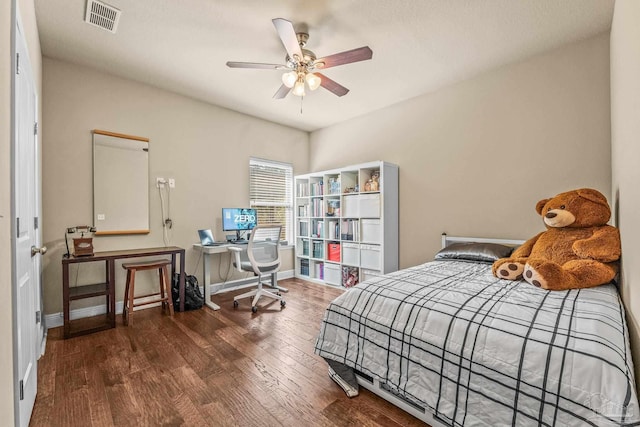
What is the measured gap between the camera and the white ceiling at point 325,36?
2.12 metres

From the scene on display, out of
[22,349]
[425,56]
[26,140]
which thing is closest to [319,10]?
[425,56]

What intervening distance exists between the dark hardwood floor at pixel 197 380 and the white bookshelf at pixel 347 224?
1.32 meters

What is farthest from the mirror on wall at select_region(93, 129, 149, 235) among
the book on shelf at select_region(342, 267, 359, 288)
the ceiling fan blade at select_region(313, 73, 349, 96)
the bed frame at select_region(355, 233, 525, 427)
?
the bed frame at select_region(355, 233, 525, 427)

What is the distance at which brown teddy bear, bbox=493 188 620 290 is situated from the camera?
1.76 m

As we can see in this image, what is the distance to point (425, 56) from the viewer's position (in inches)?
109

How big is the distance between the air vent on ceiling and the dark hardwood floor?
2.65 m

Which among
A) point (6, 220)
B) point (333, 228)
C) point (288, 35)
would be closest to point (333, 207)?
point (333, 228)

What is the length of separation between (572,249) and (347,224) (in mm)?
2508

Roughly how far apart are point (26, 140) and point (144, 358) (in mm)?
1672

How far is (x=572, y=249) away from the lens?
198 centimetres

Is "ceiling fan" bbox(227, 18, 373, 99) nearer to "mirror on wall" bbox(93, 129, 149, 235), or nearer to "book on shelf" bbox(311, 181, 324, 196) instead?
"mirror on wall" bbox(93, 129, 149, 235)

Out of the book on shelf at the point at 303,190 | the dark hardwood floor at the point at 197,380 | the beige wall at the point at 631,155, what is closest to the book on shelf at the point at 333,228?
the book on shelf at the point at 303,190

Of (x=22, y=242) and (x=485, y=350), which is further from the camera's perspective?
(x=22, y=242)

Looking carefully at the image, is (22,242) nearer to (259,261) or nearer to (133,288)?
(133,288)
